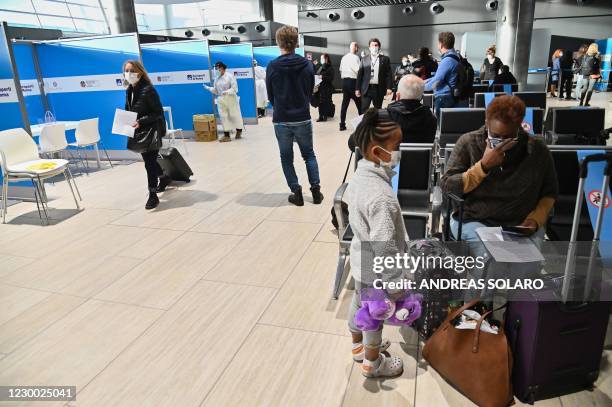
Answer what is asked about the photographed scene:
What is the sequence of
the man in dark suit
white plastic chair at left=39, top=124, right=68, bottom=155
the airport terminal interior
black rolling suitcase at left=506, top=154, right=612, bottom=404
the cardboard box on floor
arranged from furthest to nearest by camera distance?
the cardboard box on floor, the man in dark suit, white plastic chair at left=39, top=124, right=68, bottom=155, the airport terminal interior, black rolling suitcase at left=506, top=154, right=612, bottom=404

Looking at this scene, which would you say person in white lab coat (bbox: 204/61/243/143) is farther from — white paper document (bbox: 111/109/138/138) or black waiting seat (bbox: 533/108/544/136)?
black waiting seat (bbox: 533/108/544/136)

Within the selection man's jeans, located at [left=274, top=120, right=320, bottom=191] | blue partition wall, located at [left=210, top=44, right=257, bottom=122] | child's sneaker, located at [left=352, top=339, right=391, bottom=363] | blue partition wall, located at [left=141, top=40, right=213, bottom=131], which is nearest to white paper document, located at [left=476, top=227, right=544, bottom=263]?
child's sneaker, located at [left=352, top=339, right=391, bottom=363]

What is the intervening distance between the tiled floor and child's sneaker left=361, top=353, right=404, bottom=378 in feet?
0.13

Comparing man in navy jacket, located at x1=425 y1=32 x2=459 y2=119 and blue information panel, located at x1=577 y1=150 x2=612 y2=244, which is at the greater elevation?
man in navy jacket, located at x1=425 y1=32 x2=459 y2=119

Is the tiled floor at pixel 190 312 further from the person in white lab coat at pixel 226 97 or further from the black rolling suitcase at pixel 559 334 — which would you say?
the person in white lab coat at pixel 226 97

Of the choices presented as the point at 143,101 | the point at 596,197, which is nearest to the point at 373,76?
the point at 143,101

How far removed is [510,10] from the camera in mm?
10672

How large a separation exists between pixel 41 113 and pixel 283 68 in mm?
5548

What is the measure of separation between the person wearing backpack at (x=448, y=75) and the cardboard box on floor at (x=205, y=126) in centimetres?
468

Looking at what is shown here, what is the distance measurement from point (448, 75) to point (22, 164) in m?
4.94

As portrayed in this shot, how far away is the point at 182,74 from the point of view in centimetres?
852

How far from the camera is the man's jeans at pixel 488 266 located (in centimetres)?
203

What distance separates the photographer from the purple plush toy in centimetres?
170

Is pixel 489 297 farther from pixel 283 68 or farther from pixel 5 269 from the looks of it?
pixel 5 269
